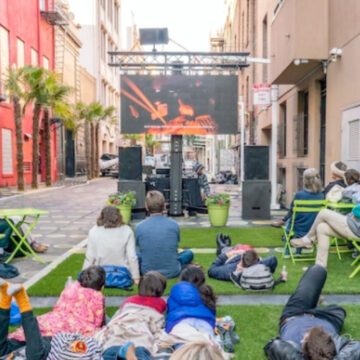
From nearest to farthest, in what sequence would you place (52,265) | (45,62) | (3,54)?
(52,265), (3,54), (45,62)

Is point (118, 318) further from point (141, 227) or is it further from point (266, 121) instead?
point (266, 121)

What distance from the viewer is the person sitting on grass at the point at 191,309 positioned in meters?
3.42

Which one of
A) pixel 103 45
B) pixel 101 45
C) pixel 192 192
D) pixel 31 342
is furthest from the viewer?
pixel 103 45

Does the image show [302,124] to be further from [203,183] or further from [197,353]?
[197,353]

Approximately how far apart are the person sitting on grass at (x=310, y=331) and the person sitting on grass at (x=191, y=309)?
510mm

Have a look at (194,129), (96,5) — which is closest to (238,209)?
(194,129)

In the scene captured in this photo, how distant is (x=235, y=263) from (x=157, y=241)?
1096 millimetres

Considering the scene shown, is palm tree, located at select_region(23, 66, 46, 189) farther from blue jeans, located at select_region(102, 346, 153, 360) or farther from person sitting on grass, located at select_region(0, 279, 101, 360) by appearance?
blue jeans, located at select_region(102, 346, 153, 360)

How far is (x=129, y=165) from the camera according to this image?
39.0ft

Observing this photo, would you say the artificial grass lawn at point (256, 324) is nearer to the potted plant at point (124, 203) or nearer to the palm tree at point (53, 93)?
the potted plant at point (124, 203)

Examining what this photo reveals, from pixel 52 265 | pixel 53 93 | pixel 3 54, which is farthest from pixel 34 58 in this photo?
pixel 52 265

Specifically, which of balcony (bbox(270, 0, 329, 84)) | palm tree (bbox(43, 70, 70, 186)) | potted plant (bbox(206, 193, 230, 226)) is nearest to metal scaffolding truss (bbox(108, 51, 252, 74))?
balcony (bbox(270, 0, 329, 84))

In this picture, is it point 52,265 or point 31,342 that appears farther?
point 52,265

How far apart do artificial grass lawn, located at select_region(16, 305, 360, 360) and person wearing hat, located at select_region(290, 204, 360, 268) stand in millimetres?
931
